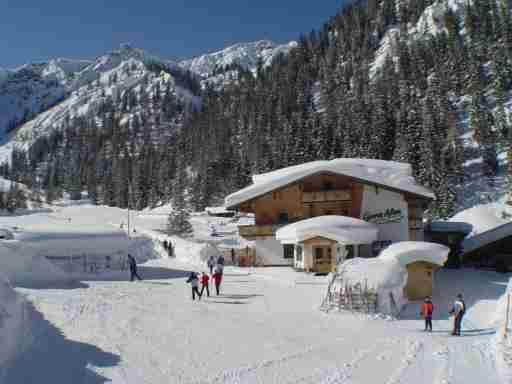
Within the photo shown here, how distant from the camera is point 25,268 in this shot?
23734 mm

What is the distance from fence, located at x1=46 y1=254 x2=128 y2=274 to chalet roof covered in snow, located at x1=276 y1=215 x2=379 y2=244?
1098cm

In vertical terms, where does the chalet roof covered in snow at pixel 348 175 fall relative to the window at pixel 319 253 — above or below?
above

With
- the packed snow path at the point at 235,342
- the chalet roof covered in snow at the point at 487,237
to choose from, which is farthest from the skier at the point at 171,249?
the chalet roof covered in snow at the point at 487,237

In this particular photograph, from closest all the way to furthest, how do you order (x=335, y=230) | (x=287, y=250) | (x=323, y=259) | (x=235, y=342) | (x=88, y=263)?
(x=235, y=342), (x=335, y=230), (x=323, y=259), (x=88, y=263), (x=287, y=250)

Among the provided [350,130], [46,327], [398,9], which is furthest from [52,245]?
[398,9]

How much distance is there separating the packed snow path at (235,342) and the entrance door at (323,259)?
485 centimetres

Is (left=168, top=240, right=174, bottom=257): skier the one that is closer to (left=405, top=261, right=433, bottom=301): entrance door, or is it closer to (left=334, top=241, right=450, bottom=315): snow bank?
(left=334, top=241, right=450, bottom=315): snow bank

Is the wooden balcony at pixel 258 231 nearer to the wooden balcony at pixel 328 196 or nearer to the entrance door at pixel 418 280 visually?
the wooden balcony at pixel 328 196

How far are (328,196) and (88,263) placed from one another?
1597cm

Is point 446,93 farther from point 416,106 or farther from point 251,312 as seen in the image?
point 251,312

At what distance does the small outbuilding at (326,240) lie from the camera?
26703mm

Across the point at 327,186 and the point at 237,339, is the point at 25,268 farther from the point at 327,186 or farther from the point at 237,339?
the point at 327,186

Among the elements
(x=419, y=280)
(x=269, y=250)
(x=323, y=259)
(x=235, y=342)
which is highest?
(x=269, y=250)

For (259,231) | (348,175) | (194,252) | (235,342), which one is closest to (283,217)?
(259,231)
